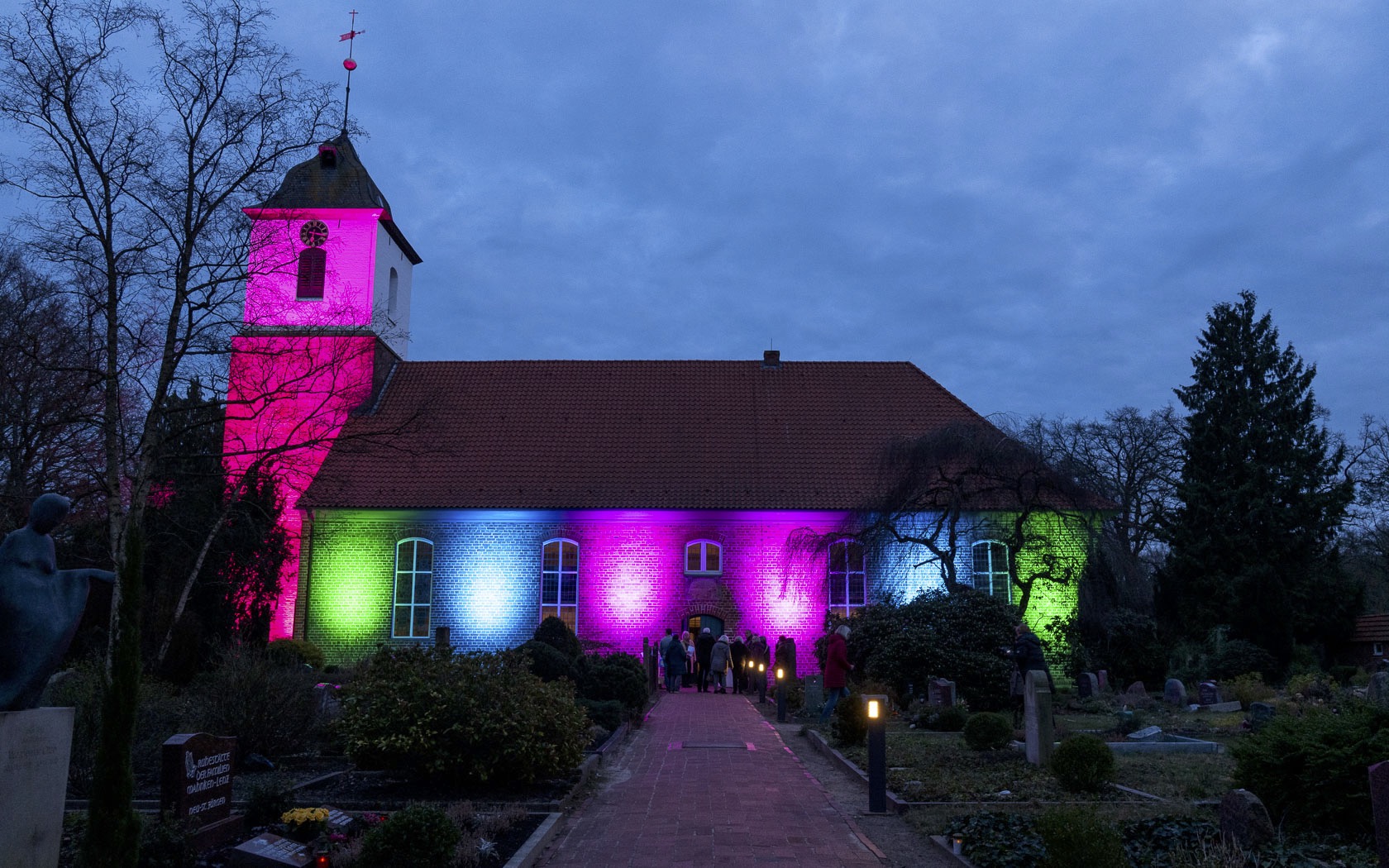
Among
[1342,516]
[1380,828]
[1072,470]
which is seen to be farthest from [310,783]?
[1342,516]

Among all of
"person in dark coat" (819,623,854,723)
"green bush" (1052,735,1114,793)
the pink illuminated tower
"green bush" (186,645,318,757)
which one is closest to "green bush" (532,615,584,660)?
"person in dark coat" (819,623,854,723)

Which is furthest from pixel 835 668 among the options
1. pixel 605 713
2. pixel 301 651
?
pixel 301 651

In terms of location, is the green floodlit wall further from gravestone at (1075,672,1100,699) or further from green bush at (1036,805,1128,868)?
green bush at (1036,805,1128,868)

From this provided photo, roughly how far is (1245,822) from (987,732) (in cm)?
554

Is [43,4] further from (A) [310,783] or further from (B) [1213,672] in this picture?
(B) [1213,672]

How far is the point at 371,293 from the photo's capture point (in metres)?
28.9

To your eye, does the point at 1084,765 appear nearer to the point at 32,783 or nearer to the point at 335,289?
the point at 32,783

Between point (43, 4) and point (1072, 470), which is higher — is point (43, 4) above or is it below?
above

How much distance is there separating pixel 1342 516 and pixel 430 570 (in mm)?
25169

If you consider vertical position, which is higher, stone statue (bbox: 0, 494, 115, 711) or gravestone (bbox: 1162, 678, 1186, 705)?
stone statue (bbox: 0, 494, 115, 711)

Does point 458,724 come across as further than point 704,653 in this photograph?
No

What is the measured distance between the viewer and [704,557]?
27719mm

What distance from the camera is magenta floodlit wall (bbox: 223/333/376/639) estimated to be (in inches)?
686

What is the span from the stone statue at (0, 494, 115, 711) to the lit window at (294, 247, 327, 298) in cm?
2474
